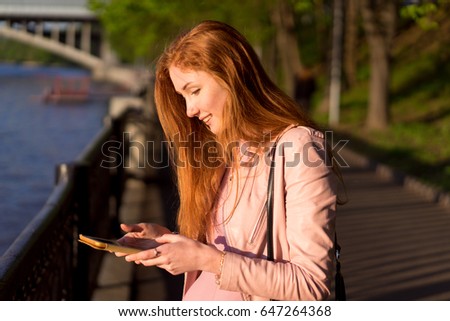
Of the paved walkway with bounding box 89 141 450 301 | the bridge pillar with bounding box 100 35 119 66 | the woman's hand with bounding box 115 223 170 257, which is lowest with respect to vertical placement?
the bridge pillar with bounding box 100 35 119 66

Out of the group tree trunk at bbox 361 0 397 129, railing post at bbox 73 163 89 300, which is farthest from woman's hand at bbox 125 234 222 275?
tree trunk at bbox 361 0 397 129

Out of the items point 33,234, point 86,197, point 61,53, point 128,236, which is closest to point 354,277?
point 86,197

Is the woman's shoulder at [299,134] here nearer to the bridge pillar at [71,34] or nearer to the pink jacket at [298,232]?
the pink jacket at [298,232]

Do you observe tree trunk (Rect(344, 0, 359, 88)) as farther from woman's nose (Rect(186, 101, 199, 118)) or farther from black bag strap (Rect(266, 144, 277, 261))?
black bag strap (Rect(266, 144, 277, 261))

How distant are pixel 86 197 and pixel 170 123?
10.6ft

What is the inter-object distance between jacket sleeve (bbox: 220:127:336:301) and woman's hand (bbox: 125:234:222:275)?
0.04 metres

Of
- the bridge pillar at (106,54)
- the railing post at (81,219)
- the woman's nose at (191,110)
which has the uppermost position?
the woman's nose at (191,110)

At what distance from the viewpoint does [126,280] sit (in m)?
7.38

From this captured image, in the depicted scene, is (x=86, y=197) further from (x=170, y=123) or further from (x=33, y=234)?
(x=170, y=123)

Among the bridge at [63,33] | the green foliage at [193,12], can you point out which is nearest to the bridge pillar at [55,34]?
the bridge at [63,33]

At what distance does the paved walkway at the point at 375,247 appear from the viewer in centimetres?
711

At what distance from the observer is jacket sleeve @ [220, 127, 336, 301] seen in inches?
88.0

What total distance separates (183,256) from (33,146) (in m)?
27.6

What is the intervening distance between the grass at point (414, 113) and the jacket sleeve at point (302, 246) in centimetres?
1020
